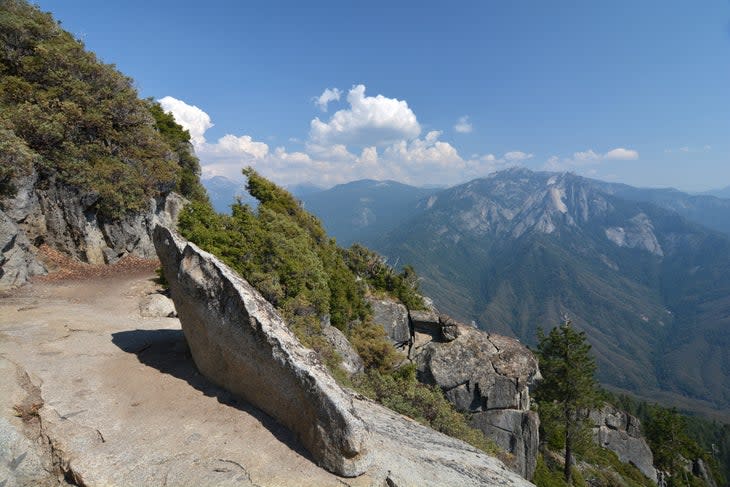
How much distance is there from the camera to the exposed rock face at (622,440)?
6306 cm

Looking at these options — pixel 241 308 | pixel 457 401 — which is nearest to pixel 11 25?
pixel 241 308

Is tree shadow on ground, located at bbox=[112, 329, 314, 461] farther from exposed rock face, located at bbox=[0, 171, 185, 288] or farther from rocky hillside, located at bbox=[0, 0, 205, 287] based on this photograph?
rocky hillside, located at bbox=[0, 0, 205, 287]

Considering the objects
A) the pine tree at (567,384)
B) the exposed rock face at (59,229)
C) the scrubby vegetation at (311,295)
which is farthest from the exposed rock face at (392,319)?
the exposed rock face at (59,229)

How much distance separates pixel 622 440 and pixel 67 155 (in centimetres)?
8324

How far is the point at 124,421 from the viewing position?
9.37 m

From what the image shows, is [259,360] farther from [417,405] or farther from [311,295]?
[311,295]

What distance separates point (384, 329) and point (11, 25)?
125ft

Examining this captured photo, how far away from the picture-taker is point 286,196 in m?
44.4

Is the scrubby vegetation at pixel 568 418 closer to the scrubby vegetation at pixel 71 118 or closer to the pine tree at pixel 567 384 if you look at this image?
the pine tree at pixel 567 384

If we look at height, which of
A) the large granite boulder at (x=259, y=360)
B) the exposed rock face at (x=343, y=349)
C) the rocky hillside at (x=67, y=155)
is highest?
the rocky hillside at (x=67, y=155)

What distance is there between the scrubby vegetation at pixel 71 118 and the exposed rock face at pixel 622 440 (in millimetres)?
72594

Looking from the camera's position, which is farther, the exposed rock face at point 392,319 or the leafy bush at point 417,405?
the exposed rock face at point 392,319

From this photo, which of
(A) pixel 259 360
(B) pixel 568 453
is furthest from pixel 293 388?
(B) pixel 568 453

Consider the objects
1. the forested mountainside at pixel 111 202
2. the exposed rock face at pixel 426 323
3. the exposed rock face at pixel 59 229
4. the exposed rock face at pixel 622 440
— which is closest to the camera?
the exposed rock face at pixel 59 229
